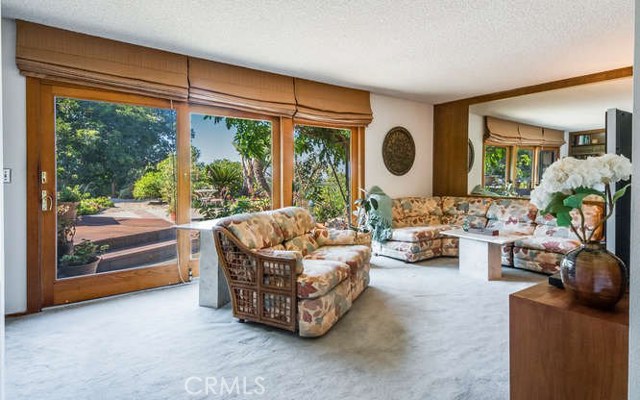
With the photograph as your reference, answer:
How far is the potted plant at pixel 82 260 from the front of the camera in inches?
127

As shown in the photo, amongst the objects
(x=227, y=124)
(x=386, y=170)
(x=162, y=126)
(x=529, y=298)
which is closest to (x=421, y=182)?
(x=386, y=170)

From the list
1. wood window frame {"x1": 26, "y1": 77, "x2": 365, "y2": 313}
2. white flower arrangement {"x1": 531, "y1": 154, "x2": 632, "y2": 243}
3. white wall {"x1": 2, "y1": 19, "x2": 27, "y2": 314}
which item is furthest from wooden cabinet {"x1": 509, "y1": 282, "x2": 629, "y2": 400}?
white wall {"x1": 2, "y1": 19, "x2": 27, "y2": 314}

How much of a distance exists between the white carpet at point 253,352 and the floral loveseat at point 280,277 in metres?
0.12

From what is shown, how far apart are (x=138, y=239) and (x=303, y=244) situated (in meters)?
1.64

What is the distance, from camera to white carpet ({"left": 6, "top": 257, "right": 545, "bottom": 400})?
1968mm

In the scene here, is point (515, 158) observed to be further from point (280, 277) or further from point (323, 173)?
point (280, 277)

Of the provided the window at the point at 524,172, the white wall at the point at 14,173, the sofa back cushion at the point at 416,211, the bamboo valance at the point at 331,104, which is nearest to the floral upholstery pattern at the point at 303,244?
the bamboo valance at the point at 331,104

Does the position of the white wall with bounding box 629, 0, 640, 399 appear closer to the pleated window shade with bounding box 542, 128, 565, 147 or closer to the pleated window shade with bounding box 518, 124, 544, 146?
the pleated window shade with bounding box 542, 128, 565, 147

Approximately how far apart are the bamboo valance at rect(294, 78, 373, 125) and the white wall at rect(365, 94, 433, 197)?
270mm

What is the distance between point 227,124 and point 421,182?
11.3 feet

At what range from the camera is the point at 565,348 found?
1207 millimetres

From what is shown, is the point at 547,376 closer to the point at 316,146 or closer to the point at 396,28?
the point at 396,28

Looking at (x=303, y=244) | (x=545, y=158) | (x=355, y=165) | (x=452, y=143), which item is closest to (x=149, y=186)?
(x=303, y=244)

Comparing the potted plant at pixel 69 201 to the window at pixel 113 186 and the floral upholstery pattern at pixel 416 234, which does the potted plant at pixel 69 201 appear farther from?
the floral upholstery pattern at pixel 416 234
